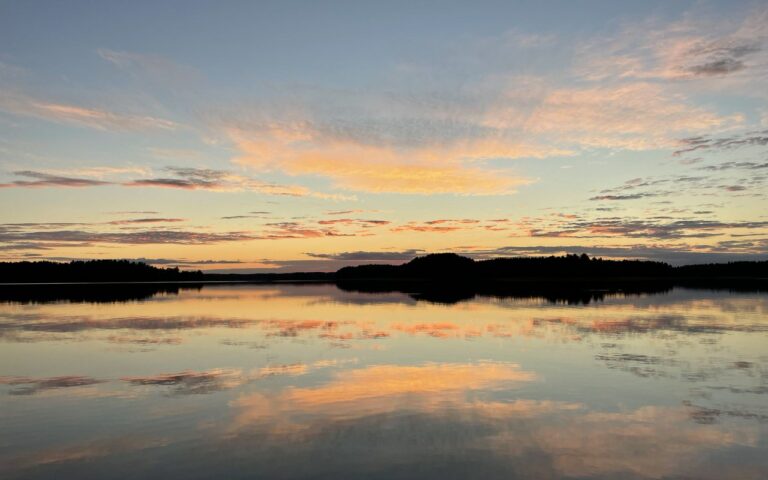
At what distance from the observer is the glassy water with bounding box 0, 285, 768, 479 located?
11.0 m

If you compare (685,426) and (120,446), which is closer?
(120,446)

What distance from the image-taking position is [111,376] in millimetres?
19531

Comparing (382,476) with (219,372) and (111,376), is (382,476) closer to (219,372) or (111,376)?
(219,372)

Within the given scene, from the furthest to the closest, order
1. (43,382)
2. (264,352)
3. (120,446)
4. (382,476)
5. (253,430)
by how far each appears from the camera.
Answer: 1. (264,352)
2. (43,382)
3. (253,430)
4. (120,446)
5. (382,476)

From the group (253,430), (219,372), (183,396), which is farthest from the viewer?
(219,372)

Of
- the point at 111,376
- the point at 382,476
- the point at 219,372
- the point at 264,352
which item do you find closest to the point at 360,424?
the point at 382,476

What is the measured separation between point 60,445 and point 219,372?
26.9 ft

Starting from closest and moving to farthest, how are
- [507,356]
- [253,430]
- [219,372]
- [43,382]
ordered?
[253,430] < [43,382] < [219,372] < [507,356]

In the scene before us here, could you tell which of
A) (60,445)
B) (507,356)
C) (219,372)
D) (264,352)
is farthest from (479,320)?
(60,445)

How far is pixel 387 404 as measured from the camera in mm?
15328

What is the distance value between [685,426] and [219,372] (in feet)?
46.5

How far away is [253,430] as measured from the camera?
517 inches

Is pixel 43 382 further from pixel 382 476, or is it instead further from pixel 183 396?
pixel 382 476

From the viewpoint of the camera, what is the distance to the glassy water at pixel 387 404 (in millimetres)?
10984
